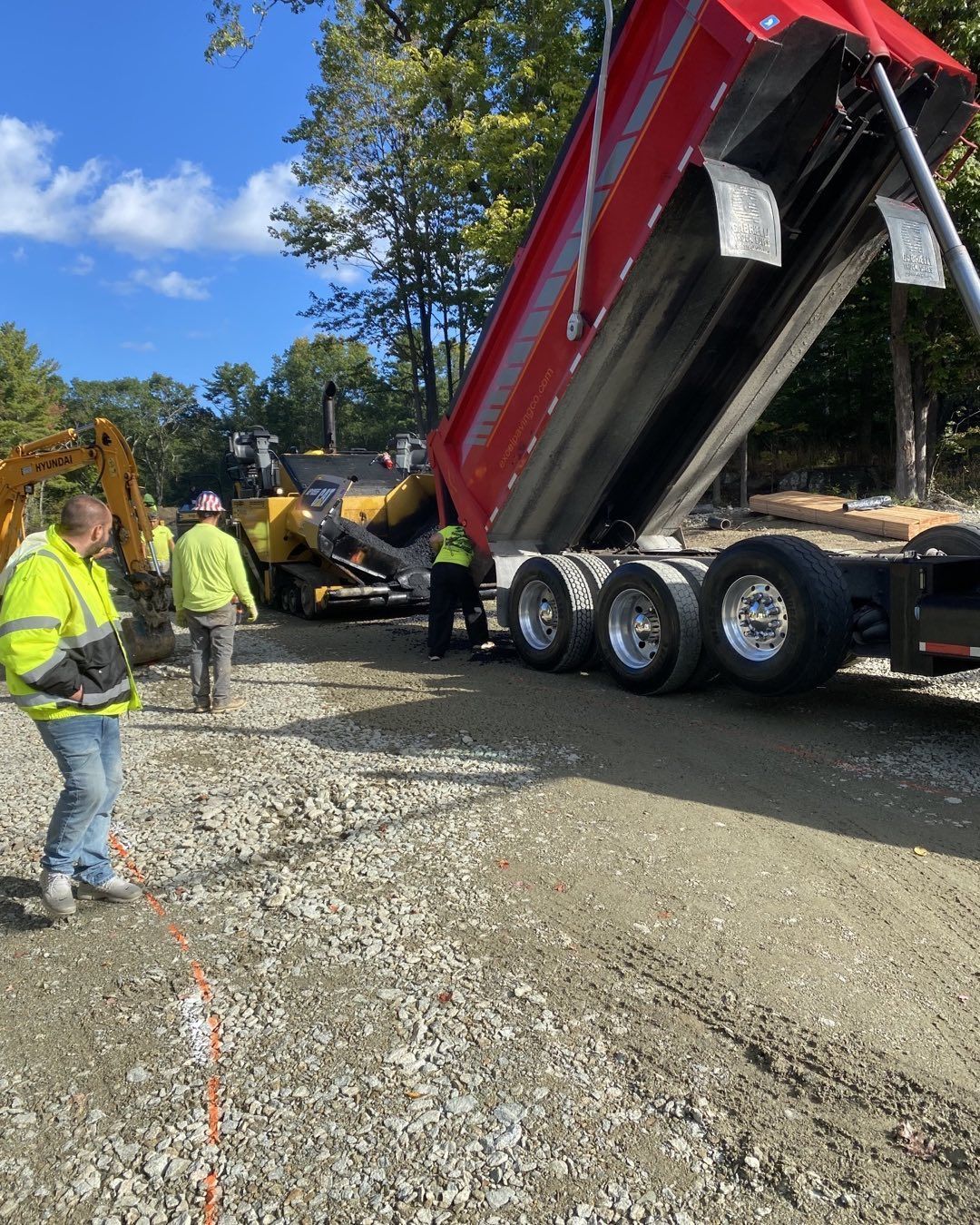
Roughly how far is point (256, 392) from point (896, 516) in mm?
50453

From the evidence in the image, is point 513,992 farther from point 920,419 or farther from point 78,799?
point 920,419

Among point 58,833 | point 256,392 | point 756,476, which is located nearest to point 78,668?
point 58,833

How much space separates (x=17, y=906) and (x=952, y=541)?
6203 mm

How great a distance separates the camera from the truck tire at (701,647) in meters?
6.49

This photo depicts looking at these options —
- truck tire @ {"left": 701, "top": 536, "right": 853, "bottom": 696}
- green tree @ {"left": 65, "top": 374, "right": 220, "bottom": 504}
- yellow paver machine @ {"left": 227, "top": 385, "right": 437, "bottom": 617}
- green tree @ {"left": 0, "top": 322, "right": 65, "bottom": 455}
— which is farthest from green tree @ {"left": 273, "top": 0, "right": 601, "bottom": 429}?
green tree @ {"left": 65, "top": 374, "right": 220, "bottom": 504}

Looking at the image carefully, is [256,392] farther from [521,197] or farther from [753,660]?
[753,660]

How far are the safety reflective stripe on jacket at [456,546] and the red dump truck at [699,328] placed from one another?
19 cm

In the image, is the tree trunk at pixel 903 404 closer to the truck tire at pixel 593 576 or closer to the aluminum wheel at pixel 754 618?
the truck tire at pixel 593 576

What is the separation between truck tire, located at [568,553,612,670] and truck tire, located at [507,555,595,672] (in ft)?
0.10

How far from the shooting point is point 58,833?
3428mm

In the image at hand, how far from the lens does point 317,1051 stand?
262 centimetres

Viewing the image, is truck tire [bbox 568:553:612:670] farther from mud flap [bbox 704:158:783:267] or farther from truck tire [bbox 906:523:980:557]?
mud flap [bbox 704:158:783:267]

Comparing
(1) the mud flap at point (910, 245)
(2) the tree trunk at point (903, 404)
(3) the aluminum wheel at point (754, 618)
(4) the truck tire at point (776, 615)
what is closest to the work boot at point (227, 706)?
(4) the truck tire at point (776, 615)

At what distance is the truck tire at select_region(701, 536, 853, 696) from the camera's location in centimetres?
541
